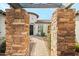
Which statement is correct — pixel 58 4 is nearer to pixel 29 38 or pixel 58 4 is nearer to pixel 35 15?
pixel 35 15

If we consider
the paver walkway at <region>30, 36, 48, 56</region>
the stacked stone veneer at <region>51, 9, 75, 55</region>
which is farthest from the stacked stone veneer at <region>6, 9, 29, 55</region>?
the stacked stone veneer at <region>51, 9, 75, 55</region>

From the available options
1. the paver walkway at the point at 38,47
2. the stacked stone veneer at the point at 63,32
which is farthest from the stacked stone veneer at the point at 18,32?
the stacked stone veneer at the point at 63,32

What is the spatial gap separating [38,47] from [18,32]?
9.3 inches

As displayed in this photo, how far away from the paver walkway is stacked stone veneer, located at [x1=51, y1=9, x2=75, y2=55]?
0.08 metres

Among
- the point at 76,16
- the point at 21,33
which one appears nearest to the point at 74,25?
the point at 76,16

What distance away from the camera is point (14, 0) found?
2.03m

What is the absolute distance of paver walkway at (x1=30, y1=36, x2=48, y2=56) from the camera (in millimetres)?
2031

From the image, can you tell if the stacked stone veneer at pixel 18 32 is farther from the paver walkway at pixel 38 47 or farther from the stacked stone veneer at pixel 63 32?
the stacked stone veneer at pixel 63 32

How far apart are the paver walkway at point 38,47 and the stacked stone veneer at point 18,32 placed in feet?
0.19

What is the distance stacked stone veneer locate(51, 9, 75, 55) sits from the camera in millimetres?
2020

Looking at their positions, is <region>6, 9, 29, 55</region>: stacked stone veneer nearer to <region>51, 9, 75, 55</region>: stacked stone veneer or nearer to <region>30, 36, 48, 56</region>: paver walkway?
<region>30, 36, 48, 56</region>: paver walkway

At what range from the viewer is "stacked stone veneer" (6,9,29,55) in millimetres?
2041

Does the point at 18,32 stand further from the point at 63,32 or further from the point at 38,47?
the point at 63,32

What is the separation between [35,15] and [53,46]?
34cm
